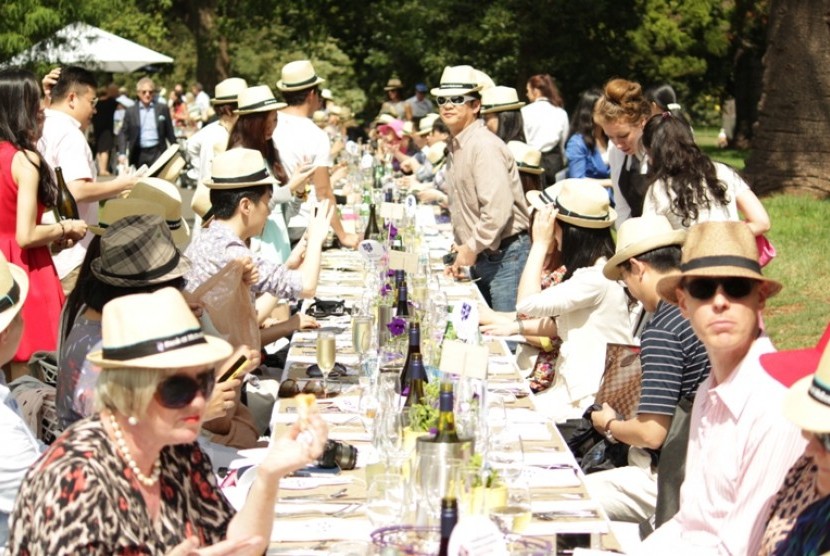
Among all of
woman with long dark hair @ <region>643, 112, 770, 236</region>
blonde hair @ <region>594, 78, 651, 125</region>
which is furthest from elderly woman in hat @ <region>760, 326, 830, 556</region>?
blonde hair @ <region>594, 78, 651, 125</region>

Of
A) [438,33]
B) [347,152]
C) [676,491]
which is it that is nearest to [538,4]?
[438,33]

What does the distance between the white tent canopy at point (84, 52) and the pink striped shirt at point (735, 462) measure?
35.7ft

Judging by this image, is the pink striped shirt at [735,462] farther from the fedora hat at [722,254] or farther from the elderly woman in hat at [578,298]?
the elderly woman in hat at [578,298]

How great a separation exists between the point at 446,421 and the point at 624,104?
4.11 meters

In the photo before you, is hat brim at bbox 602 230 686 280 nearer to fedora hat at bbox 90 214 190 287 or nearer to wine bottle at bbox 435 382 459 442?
wine bottle at bbox 435 382 459 442

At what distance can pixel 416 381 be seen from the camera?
14.0 feet

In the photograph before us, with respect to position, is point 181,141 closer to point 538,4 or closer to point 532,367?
point 538,4

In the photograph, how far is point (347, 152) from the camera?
47.4 feet

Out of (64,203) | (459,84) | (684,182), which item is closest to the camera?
(684,182)

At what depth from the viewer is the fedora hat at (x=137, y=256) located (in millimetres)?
4309

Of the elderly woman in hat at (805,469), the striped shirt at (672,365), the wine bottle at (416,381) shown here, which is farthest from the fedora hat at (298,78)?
the elderly woman in hat at (805,469)

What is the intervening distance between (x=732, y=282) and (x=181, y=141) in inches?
834

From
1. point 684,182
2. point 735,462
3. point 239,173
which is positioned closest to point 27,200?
point 239,173

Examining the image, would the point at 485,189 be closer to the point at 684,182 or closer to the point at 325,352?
the point at 684,182
